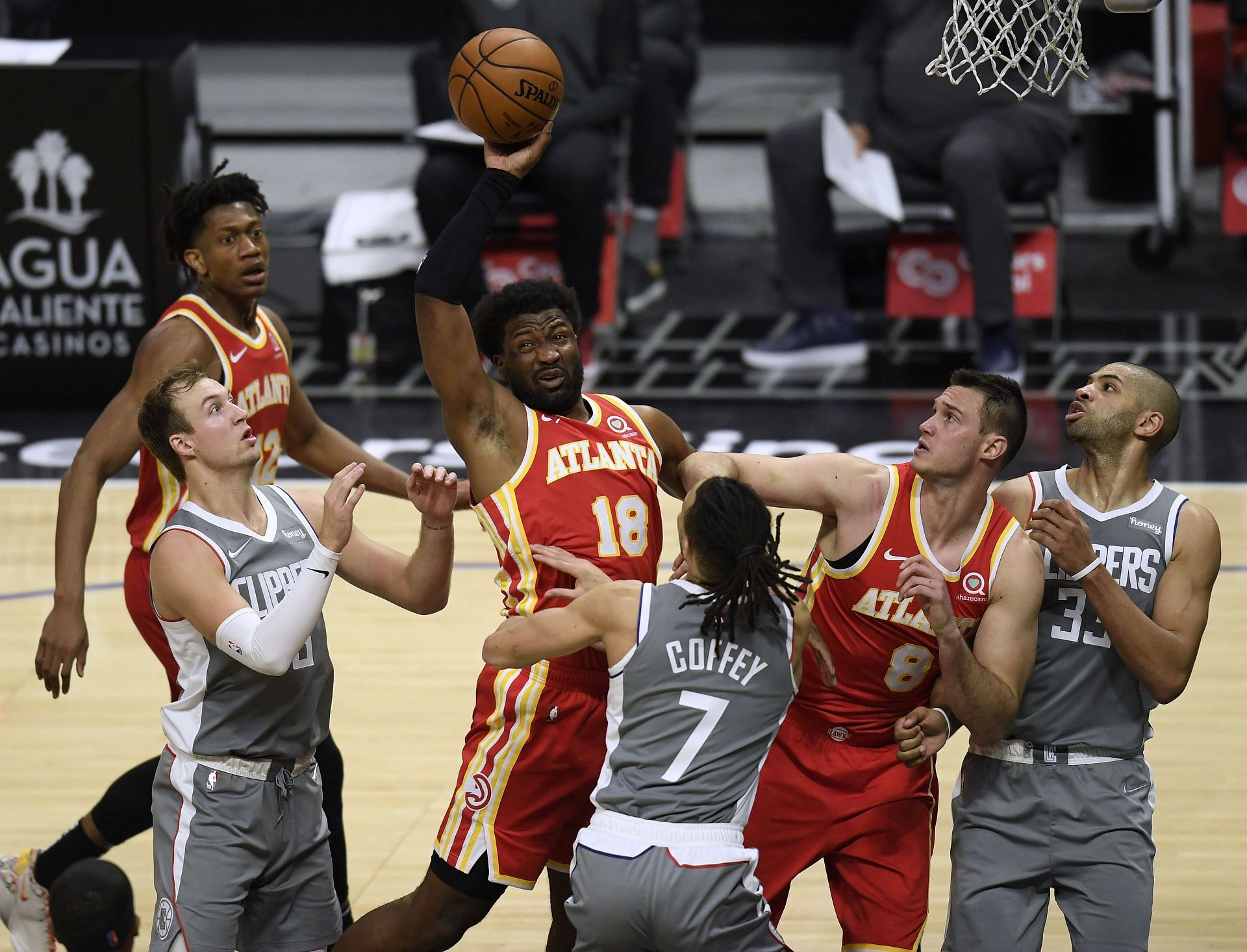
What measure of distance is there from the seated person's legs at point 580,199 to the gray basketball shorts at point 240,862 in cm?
612

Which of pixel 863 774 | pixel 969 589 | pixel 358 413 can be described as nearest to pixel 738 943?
pixel 863 774

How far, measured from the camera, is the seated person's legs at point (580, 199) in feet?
32.2

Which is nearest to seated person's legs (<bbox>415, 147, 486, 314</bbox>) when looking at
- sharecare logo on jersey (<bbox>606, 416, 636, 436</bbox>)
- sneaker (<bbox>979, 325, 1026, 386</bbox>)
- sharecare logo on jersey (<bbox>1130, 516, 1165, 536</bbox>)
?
sneaker (<bbox>979, 325, 1026, 386</bbox>)

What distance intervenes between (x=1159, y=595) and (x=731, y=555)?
3.60ft

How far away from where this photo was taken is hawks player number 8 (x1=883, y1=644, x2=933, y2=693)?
4035 mm

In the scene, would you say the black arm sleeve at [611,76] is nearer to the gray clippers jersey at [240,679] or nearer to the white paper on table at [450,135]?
the white paper on table at [450,135]

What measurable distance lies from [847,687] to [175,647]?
1489 mm

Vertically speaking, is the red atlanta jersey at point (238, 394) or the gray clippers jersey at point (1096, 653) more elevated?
the red atlanta jersey at point (238, 394)

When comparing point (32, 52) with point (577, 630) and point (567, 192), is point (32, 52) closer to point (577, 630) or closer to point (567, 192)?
point (567, 192)

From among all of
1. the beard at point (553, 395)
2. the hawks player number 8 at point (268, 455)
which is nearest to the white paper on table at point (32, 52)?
the hawks player number 8 at point (268, 455)

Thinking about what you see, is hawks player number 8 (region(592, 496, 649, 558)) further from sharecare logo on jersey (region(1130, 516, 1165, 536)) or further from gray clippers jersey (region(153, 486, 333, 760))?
sharecare logo on jersey (region(1130, 516, 1165, 536))

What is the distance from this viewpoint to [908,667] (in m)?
4.05

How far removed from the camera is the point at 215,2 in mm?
14953

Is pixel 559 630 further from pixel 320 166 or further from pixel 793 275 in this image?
pixel 320 166
